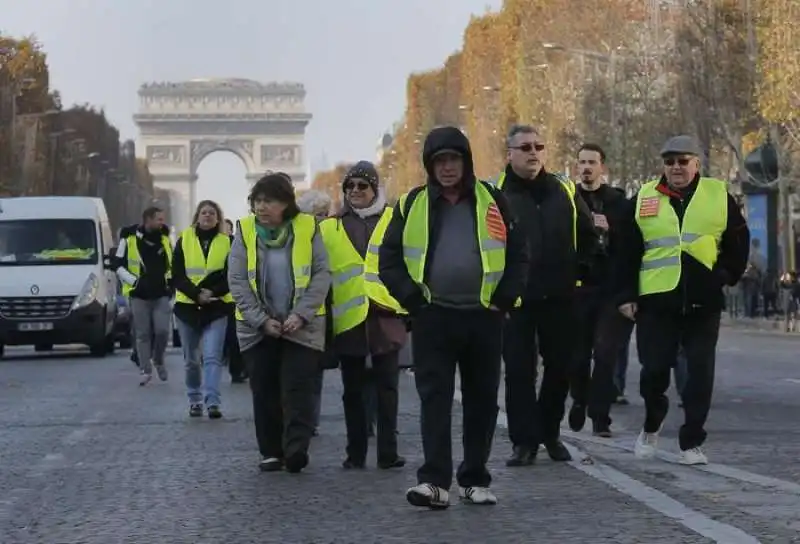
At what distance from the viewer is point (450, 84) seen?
11544 centimetres

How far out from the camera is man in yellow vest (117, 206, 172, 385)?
2267 centimetres

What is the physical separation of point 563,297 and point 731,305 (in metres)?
41.7

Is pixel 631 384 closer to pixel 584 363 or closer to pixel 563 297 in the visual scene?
pixel 584 363

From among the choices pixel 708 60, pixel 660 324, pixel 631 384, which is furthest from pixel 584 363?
pixel 708 60

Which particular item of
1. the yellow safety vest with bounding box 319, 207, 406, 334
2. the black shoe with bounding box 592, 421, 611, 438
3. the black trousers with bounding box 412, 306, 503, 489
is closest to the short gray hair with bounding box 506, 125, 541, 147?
the yellow safety vest with bounding box 319, 207, 406, 334

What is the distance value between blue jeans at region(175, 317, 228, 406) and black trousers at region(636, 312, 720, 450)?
5.19 m

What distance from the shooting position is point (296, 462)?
12836 mm

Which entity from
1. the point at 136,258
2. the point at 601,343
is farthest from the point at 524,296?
the point at 136,258

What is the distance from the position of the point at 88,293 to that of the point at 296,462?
2102 cm

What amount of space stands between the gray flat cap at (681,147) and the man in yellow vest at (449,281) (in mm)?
2069

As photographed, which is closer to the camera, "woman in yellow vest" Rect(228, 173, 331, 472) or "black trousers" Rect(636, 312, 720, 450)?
"black trousers" Rect(636, 312, 720, 450)

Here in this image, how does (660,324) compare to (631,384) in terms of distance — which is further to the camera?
(631,384)

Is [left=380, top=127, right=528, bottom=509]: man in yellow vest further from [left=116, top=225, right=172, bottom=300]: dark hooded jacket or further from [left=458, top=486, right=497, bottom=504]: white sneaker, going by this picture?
[left=116, top=225, right=172, bottom=300]: dark hooded jacket

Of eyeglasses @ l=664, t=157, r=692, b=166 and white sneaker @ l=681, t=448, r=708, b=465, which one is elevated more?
eyeglasses @ l=664, t=157, r=692, b=166
